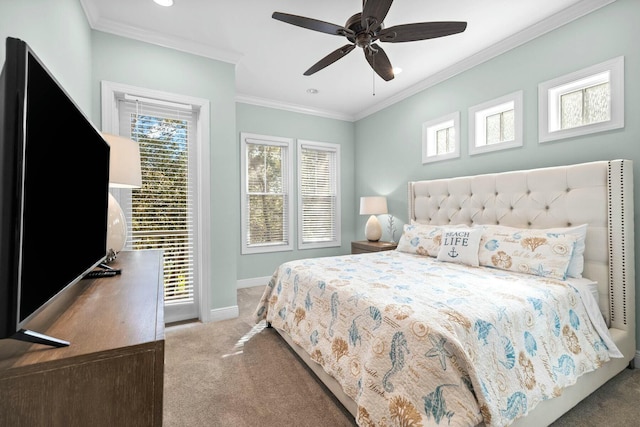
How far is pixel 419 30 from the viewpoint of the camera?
195cm

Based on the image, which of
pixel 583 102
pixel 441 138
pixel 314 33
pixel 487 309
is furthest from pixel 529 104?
pixel 487 309

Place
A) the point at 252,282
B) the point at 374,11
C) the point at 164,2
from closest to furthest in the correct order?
1. the point at 374,11
2. the point at 164,2
3. the point at 252,282

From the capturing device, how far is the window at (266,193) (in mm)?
4430

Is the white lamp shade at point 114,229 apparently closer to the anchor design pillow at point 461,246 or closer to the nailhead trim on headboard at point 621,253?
the anchor design pillow at point 461,246

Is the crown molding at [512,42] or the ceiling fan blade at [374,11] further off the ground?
the crown molding at [512,42]

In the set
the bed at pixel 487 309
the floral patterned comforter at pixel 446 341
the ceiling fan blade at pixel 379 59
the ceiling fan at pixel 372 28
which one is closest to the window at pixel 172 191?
the bed at pixel 487 309

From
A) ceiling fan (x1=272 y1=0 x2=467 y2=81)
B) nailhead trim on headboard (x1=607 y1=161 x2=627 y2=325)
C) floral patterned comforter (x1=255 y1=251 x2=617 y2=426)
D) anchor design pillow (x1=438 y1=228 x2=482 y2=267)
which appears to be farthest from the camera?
anchor design pillow (x1=438 y1=228 x2=482 y2=267)

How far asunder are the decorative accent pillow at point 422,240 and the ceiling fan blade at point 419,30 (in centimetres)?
189

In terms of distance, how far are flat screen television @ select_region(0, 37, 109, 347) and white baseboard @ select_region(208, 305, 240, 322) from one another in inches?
83.3

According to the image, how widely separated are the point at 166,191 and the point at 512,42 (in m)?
3.75

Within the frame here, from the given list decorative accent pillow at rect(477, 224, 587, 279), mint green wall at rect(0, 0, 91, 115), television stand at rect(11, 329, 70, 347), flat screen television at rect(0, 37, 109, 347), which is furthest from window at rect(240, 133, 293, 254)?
television stand at rect(11, 329, 70, 347)

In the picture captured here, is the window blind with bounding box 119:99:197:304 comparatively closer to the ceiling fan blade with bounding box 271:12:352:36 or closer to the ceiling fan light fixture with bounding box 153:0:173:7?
the ceiling fan light fixture with bounding box 153:0:173:7

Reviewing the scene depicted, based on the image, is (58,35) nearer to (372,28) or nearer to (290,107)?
(372,28)

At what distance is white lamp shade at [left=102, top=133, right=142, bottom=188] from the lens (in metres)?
1.83
